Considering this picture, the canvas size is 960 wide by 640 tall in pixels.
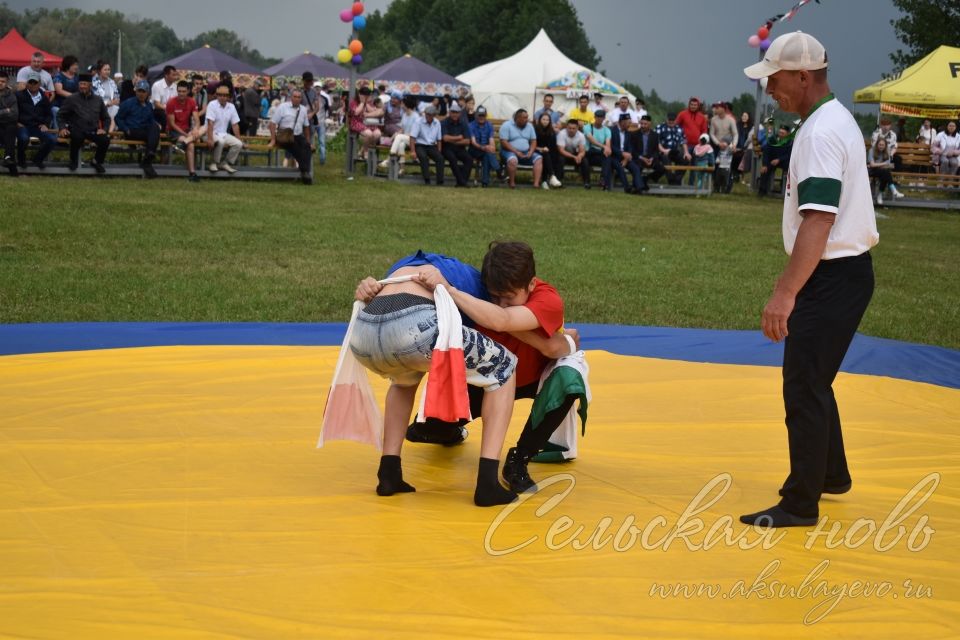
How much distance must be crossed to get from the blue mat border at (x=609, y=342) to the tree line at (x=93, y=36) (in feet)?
165

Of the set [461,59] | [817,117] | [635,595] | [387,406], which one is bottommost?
[635,595]

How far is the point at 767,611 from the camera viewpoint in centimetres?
277

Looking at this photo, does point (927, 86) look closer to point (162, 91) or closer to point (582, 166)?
point (582, 166)

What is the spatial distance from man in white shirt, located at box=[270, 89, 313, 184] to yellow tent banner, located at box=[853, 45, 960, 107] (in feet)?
41.7

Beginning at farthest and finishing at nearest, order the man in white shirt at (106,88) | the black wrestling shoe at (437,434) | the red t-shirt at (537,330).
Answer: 1. the man in white shirt at (106,88)
2. the black wrestling shoe at (437,434)
3. the red t-shirt at (537,330)

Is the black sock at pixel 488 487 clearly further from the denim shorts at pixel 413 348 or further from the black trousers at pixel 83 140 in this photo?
the black trousers at pixel 83 140

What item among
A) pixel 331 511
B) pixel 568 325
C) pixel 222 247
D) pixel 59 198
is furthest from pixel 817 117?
pixel 59 198

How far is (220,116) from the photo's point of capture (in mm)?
15141

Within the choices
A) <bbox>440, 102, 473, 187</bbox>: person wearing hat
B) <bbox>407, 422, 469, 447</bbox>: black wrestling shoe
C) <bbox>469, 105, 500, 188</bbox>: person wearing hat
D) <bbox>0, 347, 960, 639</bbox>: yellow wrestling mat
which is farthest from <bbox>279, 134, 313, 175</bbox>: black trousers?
<bbox>407, 422, 469, 447</bbox>: black wrestling shoe

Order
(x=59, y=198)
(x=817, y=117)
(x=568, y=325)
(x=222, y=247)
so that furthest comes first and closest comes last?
1. (x=59, y=198)
2. (x=222, y=247)
3. (x=568, y=325)
4. (x=817, y=117)

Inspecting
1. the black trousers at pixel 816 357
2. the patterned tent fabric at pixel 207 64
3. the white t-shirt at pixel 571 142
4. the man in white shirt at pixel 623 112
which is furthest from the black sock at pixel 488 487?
the patterned tent fabric at pixel 207 64

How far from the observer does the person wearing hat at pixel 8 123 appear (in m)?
13.5

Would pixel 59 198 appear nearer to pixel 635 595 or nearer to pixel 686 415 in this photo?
pixel 686 415

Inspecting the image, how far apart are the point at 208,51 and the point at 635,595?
27.1 metres
